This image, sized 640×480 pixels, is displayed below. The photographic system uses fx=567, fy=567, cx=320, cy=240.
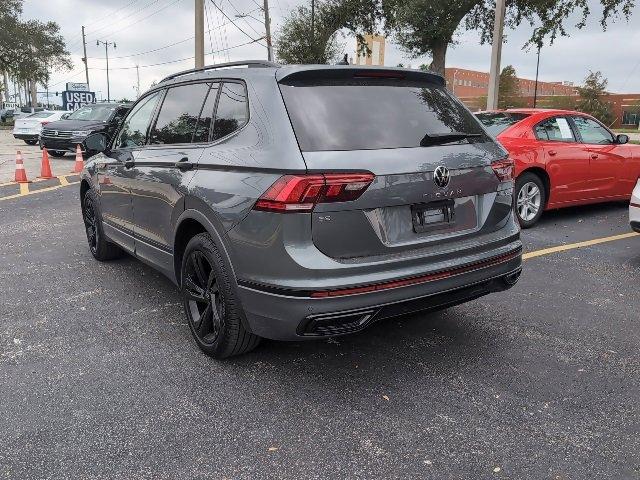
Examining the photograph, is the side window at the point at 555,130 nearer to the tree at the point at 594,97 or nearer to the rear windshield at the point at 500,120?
the rear windshield at the point at 500,120

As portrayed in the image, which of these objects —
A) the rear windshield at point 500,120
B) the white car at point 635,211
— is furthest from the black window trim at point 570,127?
the white car at point 635,211

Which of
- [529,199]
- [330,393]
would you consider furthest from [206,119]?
[529,199]

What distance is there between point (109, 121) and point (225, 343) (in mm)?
16390

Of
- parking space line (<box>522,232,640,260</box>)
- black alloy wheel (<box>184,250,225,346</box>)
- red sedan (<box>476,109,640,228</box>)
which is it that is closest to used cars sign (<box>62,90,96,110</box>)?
red sedan (<box>476,109,640,228</box>)

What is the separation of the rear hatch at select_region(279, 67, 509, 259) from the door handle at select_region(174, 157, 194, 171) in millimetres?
846

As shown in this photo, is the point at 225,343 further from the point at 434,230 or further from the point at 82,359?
the point at 434,230

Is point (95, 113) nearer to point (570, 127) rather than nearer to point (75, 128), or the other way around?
point (75, 128)

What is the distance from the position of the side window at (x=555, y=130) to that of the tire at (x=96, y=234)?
17.8 feet

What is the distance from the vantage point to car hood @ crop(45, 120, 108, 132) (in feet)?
56.6

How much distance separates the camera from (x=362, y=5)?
28.8 m

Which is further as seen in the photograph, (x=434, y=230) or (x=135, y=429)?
(x=434, y=230)

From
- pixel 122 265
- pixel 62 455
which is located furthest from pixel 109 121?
pixel 62 455

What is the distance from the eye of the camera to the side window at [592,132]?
25.9ft

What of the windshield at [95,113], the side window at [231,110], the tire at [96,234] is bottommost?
the tire at [96,234]
